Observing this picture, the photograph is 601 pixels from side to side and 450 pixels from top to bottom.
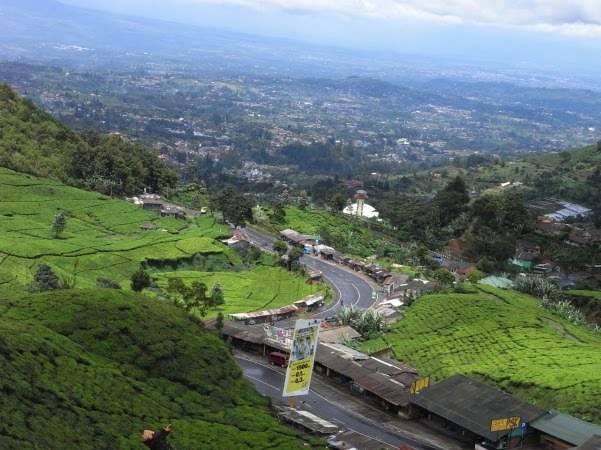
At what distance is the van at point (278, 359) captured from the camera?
33875mm

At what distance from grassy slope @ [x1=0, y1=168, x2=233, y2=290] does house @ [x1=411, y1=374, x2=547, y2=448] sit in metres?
19.4

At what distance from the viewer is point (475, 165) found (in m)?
122

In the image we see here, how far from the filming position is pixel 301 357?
27.2 metres

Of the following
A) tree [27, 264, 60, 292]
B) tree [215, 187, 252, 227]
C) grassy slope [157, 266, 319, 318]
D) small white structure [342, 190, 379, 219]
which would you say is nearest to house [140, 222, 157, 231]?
tree [215, 187, 252, 227]

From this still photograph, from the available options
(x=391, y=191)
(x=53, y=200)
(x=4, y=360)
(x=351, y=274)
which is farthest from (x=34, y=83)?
(x=4, y=360)

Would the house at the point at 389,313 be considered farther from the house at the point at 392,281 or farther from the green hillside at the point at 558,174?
the green hillside at the point at 558,174

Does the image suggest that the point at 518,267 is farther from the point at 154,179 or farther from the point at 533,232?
the point at 154,179

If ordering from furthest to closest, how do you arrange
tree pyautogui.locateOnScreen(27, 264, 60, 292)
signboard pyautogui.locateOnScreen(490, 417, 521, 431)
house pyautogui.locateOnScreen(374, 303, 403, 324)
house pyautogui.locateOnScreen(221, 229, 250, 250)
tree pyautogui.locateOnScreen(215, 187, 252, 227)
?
tree pyautogui.locateOnScreen(215, 187, 252, 227) → house pyautogui.locateOnScreen(221, 229, 250, 250) → house pyautogui.locateOnScreen(374, 303, 403, 324) → tree pyautogui.locateOnScreen(27, 264, 60, 292) → signboard pyautogui.locateOnScreen(490, 417, 521, 431)

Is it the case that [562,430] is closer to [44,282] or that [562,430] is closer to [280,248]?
[44,282]

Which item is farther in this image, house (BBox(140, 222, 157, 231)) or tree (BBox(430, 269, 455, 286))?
house (BBox(140, 222, 157, 231))

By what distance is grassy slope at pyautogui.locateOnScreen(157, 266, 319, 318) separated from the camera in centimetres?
4353

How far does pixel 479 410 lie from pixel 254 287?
2149cm

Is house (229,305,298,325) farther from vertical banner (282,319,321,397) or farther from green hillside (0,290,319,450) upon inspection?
vertical banner (282,319,321,397)

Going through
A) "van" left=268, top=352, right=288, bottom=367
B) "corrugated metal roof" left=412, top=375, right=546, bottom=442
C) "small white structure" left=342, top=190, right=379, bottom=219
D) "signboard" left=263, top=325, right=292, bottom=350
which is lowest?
"small white structure" left=342, top=190, right=379, bottom=219
